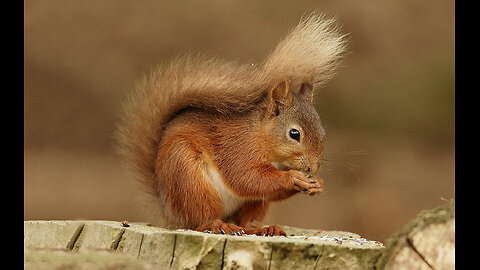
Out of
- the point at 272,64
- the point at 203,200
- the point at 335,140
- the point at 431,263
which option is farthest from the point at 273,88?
the point at 335,140

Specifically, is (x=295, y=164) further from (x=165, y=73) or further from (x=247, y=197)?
(x=165, y=73)

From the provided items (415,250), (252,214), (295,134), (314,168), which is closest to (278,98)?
(295,134)

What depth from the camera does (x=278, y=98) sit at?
2174mm

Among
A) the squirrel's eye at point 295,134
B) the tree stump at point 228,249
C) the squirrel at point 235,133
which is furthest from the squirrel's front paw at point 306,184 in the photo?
the tree stump at point 228,249

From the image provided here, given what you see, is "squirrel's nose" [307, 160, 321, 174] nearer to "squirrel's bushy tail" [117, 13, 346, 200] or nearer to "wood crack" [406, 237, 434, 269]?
"squirrel's bushy tail" [117, 13, 346, 200]

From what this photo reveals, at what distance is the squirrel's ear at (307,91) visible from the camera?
90.0 inches

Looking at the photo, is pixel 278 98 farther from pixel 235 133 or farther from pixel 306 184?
pixel 306 184

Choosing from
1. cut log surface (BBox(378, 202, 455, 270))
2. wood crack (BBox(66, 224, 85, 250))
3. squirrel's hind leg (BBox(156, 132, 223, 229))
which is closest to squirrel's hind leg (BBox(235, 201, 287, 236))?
squirrel's hind leg (BBox(156, 132, 223, 229))

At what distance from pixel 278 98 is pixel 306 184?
0.94 ft

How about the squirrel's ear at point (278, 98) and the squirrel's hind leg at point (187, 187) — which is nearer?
the squirrel's hind leg at point (187, 187)

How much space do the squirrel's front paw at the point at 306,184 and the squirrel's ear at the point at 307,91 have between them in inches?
12.6

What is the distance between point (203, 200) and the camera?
6.66ft

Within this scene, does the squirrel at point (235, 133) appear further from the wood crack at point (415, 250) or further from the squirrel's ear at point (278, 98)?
the wood crack at point (415, 250)

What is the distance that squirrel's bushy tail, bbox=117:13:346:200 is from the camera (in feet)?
7.06
